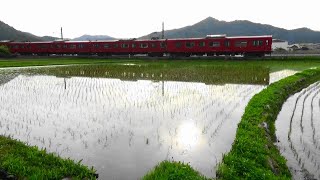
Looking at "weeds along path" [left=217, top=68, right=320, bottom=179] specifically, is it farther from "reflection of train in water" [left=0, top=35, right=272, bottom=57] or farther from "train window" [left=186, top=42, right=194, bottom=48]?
"train window" [left=186, top=42, right=194, bottom=48]

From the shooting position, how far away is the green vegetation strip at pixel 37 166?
19.3ft

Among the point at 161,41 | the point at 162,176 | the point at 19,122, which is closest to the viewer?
the point at 162,176

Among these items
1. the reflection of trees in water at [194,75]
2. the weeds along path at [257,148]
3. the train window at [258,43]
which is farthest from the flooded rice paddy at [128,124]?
the train window at [258,43]

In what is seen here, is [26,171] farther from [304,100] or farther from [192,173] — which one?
[304,100]

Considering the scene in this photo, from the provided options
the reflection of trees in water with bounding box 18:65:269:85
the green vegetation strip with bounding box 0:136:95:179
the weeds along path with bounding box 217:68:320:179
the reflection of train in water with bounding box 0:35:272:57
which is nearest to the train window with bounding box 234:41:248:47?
the reflection of train in water with bounding box 0:35:272:57

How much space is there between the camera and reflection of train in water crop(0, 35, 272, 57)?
42.2m

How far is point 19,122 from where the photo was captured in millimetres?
10188

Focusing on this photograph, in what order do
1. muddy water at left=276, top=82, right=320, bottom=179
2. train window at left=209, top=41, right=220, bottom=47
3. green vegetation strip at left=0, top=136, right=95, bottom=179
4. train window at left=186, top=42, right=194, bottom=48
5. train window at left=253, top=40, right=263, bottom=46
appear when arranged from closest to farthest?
green vegetation strip at left=0, top=136, right=95, bottom=179 → muddy water at left=276, top=82, right=320, bottom=179 → train window at left=253, top=40, right=263, bottom=46 → train window at left=209, top=41, right=220, bottom=47 → train window at left=186, top=42, right=194, bottom=48

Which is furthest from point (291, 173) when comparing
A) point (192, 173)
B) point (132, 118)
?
point (132, 118)

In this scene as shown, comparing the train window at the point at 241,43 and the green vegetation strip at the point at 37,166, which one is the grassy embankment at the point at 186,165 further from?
the train window at the point at 241,43

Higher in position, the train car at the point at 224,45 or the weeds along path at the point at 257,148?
the train car at the point at 224,45

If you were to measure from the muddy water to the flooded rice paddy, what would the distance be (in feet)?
5.03

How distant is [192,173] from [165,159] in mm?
1172

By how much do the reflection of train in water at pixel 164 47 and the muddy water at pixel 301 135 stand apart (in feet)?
94.1
